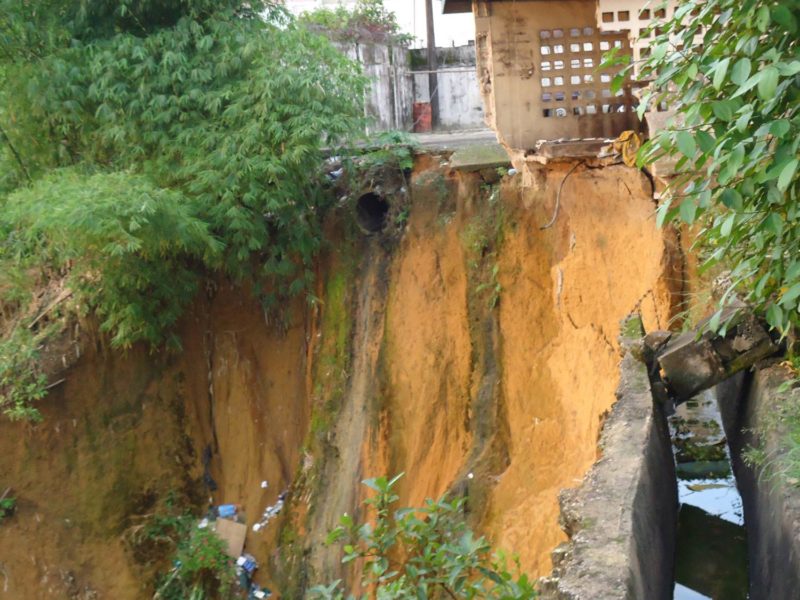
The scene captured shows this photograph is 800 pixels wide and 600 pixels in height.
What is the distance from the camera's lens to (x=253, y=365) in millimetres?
11523

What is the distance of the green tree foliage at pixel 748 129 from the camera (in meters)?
2.95

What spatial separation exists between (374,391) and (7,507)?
13.5 feet

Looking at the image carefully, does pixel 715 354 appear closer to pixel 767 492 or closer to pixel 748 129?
pixel 767 492

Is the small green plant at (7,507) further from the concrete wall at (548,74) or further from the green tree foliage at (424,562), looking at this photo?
the green tree foliage at (424,562)

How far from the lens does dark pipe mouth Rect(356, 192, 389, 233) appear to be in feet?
36.7

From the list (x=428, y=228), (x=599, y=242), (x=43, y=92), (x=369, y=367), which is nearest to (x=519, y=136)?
(x=599, y=242)

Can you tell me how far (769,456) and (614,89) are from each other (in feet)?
7.10

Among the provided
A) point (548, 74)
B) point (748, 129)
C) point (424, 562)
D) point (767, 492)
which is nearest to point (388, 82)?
point (548, 74)

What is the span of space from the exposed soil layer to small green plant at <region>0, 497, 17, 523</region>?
0.32 ft

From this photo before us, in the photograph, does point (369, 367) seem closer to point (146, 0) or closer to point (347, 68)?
point (347, 68)

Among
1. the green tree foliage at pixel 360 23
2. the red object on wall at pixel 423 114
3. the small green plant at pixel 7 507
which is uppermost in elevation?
the green tree foliage at pixel 360 23

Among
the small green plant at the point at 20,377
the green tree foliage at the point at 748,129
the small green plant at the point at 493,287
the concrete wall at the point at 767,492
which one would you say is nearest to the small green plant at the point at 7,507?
the small green plant at the point at 20,377

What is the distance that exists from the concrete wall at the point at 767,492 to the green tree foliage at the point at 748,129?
1.14 m

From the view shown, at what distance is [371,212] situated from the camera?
11398 mm
